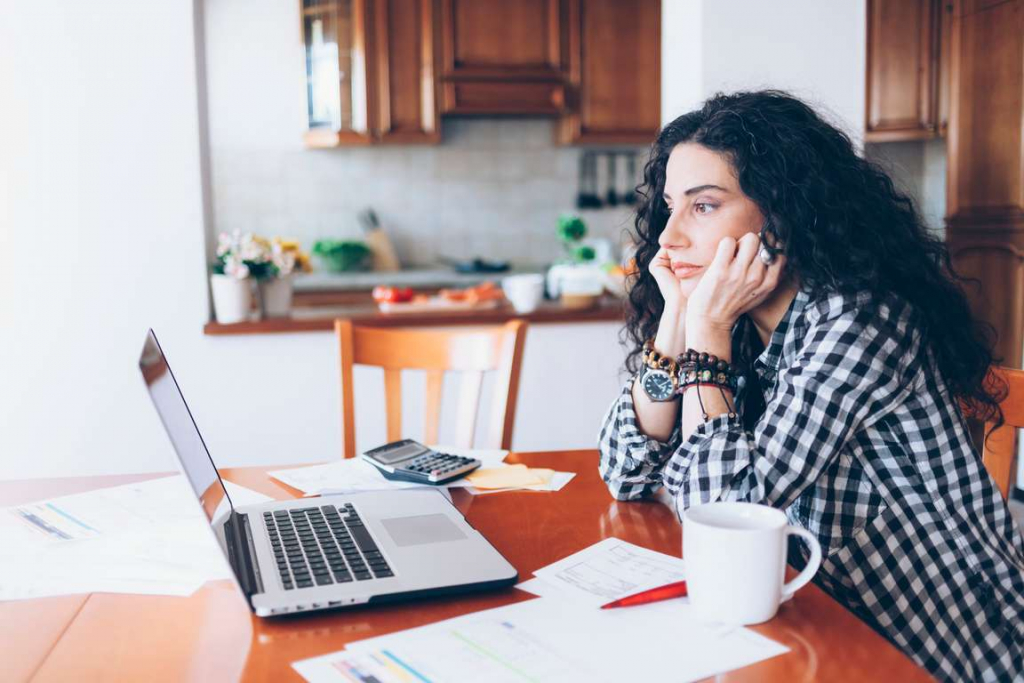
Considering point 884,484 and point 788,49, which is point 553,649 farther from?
point 788,49

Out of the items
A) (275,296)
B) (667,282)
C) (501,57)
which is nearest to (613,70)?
(501,57)

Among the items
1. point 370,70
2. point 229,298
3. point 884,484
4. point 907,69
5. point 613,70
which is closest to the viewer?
point 884,484

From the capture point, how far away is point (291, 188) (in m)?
5.19

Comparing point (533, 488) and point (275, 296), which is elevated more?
point (275, 296)

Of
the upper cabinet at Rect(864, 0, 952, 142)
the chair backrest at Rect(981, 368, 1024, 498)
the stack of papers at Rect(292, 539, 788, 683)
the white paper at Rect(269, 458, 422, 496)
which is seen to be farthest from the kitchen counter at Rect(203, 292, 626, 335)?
the upper cabinet at Rect(864, 0, 952, 142)

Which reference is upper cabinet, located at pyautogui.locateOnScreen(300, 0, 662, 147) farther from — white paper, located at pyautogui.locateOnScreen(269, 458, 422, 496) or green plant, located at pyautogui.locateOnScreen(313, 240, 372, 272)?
white paper, located at pyautogui.locateOnScreen(269, 458, 422, 496)

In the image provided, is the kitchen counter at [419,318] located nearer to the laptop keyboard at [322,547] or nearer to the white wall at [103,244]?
the white wall at [103,244]

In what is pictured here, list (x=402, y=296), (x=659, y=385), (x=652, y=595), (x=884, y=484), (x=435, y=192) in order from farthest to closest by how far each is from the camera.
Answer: (x=435, y=192) < (x=402, y=296) < (x=659, y=385) < (x=884, y=484) < (x=652, y=595)

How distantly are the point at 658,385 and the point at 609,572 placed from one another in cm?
39

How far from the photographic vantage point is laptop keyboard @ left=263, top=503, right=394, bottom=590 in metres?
0.97

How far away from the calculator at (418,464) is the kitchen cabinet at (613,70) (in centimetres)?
386

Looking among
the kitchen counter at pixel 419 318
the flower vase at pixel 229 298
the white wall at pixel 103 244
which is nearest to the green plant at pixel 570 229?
the kitchen counter at pixel 419 318

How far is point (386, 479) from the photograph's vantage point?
1415mm

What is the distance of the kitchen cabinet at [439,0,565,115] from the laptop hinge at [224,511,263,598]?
3.99 meters
